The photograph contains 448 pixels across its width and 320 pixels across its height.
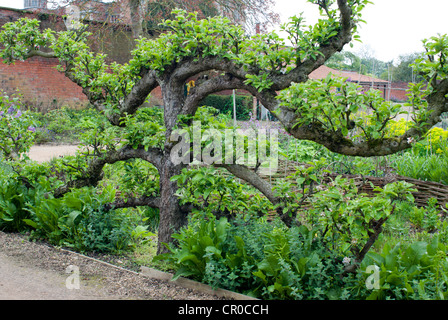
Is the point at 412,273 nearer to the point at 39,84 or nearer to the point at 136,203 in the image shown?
the point at 136,203

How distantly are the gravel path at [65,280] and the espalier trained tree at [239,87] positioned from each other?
1.85 ft

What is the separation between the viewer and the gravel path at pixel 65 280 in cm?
293

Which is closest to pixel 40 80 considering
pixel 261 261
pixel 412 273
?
pixel 261 261

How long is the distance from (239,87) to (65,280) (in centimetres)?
214

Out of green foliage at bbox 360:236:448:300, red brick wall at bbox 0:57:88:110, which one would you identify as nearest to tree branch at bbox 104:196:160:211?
green foliage at bbox 360:236:448:300

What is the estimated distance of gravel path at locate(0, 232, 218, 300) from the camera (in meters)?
2.93

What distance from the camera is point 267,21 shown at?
1603cm

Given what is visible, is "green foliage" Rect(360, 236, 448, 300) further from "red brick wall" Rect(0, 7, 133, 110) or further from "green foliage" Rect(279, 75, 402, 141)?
"red brick wall" Rect(0, 7, 133, 110)

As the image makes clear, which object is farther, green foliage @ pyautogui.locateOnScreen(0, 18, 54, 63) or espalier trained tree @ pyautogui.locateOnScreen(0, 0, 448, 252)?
green foliage @ pyautogui.locateOnScreen(0, 18, 54, 63)

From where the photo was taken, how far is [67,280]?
10.7 feet

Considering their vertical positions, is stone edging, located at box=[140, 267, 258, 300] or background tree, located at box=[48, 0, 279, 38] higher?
background tree, located at box=[48, 0, 279, 38]

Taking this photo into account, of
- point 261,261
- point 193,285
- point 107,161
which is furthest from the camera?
point 107,161
